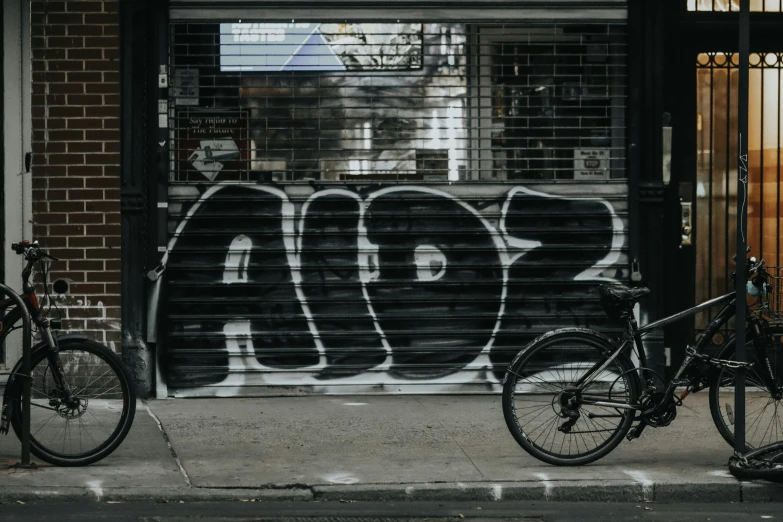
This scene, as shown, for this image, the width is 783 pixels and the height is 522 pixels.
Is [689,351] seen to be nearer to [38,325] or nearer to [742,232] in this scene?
[742,232]

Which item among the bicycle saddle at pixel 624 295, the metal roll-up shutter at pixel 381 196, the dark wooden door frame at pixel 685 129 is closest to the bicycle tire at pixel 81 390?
the metal roll-up shutter at pixel 381 196

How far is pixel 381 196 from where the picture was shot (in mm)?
8906

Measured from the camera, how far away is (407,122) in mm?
8953

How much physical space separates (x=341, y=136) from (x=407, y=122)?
517 mm

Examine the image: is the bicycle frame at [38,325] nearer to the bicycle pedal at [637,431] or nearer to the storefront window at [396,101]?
the storefront window at [396,101]

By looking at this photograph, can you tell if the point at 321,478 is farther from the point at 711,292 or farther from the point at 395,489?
the point at 711,292

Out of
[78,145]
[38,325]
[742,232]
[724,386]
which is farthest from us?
[78,145]

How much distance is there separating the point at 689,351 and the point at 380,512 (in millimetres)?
2080

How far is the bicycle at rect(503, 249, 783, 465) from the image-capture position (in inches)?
259

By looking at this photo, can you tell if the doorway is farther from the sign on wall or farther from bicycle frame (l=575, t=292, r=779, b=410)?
the sign on wall

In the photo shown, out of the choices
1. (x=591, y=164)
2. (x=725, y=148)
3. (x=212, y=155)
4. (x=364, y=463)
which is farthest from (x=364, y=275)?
(x=725, y=148)

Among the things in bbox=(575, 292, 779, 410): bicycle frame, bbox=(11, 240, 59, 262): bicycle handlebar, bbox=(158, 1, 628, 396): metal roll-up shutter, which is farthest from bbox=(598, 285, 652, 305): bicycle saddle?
bbox=(11, 240, 59, 262): bicycle handlebar

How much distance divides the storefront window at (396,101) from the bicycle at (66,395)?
2.58 metres

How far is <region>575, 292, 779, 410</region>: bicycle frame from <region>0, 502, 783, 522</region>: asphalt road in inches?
29.5
